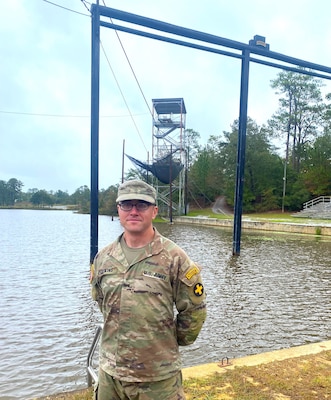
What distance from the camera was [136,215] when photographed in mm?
1719

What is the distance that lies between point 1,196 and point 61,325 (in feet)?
411

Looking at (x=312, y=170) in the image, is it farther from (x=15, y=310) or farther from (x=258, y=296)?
(x=15, y=310)

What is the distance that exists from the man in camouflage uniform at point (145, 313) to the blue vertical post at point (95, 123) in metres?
3.20

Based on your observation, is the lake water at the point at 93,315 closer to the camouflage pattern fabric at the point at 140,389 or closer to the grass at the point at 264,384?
the grass at the point at 264,384

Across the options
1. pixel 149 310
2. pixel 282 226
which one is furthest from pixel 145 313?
pixel 282 226

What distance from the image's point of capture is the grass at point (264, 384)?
2600mm

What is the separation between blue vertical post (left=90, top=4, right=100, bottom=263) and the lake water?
1461 mm

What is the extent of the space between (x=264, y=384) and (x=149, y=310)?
1.68m

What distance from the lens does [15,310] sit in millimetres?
6363

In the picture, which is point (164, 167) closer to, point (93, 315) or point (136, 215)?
point (93, 315)

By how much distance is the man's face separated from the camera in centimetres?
170

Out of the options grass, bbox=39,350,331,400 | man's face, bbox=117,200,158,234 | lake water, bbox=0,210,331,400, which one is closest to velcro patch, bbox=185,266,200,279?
man's face, bbox=117,200,158,234

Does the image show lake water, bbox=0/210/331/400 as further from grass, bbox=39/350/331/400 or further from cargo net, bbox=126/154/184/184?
cargo net, bbox=126/154/184/184

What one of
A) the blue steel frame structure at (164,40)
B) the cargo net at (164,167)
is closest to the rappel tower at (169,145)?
the cargo net at (164,167)
